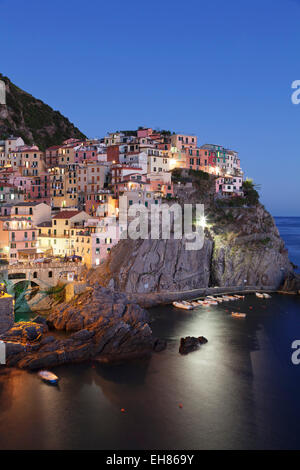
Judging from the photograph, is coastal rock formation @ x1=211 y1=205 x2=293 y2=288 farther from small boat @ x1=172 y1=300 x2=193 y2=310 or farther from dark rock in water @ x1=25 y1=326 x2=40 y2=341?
dark rock in water @ x1=25 y1=326 x2=40 y2=341

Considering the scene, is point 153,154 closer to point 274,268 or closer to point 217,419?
point 274,268

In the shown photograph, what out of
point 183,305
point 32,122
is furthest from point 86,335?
point 32,122

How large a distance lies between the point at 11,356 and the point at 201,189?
39058mm

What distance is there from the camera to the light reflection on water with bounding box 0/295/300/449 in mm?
19750

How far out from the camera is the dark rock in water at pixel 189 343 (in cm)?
3072

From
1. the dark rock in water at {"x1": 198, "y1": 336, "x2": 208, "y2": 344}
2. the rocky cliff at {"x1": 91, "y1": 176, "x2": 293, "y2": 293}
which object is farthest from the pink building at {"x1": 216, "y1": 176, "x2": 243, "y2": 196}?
the dark rock in water at {"x1": 198, "y1": 336, "x2": 208, "y2": 344}

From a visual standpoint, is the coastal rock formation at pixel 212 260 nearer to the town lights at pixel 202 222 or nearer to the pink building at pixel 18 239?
the town lights at pixel 202 222

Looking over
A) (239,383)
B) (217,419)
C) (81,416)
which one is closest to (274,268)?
(239,383)

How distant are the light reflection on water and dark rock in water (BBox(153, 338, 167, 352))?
59 centimetres

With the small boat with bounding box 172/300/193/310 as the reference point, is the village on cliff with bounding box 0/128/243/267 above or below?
above

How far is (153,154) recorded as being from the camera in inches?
2335

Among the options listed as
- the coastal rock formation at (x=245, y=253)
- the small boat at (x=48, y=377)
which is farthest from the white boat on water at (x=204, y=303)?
the small boat at (x=48, y=377)

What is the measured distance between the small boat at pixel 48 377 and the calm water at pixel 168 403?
1.27 feet
